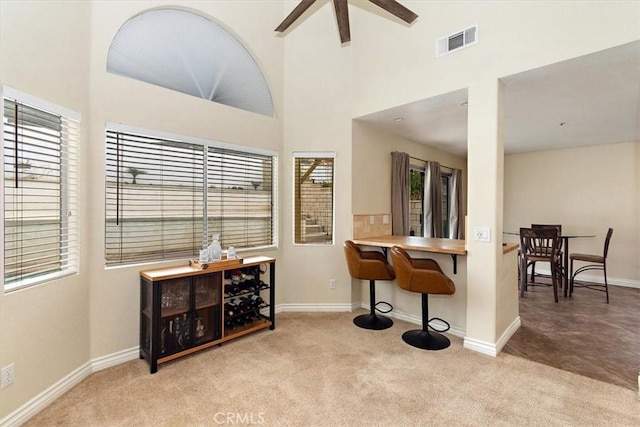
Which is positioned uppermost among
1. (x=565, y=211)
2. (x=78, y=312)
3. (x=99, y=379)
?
(x=565, y=211)

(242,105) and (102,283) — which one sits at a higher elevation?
(242,105)

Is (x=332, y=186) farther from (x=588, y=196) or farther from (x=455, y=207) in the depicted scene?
(x=588, y=196)

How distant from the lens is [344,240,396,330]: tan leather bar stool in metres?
3.29

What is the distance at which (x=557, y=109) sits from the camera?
12.1 feet

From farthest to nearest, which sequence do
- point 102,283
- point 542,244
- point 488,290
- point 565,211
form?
point 565,211
point 542,244
point 488,290
point 102,283

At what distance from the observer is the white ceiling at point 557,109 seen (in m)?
2.58

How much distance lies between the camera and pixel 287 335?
10.6 feet

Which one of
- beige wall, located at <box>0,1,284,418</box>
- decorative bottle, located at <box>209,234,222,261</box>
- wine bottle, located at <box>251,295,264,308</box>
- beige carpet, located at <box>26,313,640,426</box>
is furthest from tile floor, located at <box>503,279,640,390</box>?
beige wall, located at <box>0,1,284,418</box>

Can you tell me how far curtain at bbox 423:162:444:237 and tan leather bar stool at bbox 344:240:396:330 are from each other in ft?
8.34

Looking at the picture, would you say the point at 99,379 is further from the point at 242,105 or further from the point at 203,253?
the point at 242,105

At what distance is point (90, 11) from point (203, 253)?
7.25 ft

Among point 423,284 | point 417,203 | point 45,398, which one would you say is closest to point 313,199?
point 423,284

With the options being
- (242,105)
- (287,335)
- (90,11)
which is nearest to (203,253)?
(287,335)

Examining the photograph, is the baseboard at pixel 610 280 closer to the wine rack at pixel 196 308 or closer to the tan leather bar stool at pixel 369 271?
the tan leather bar stool at pixel 369 271
